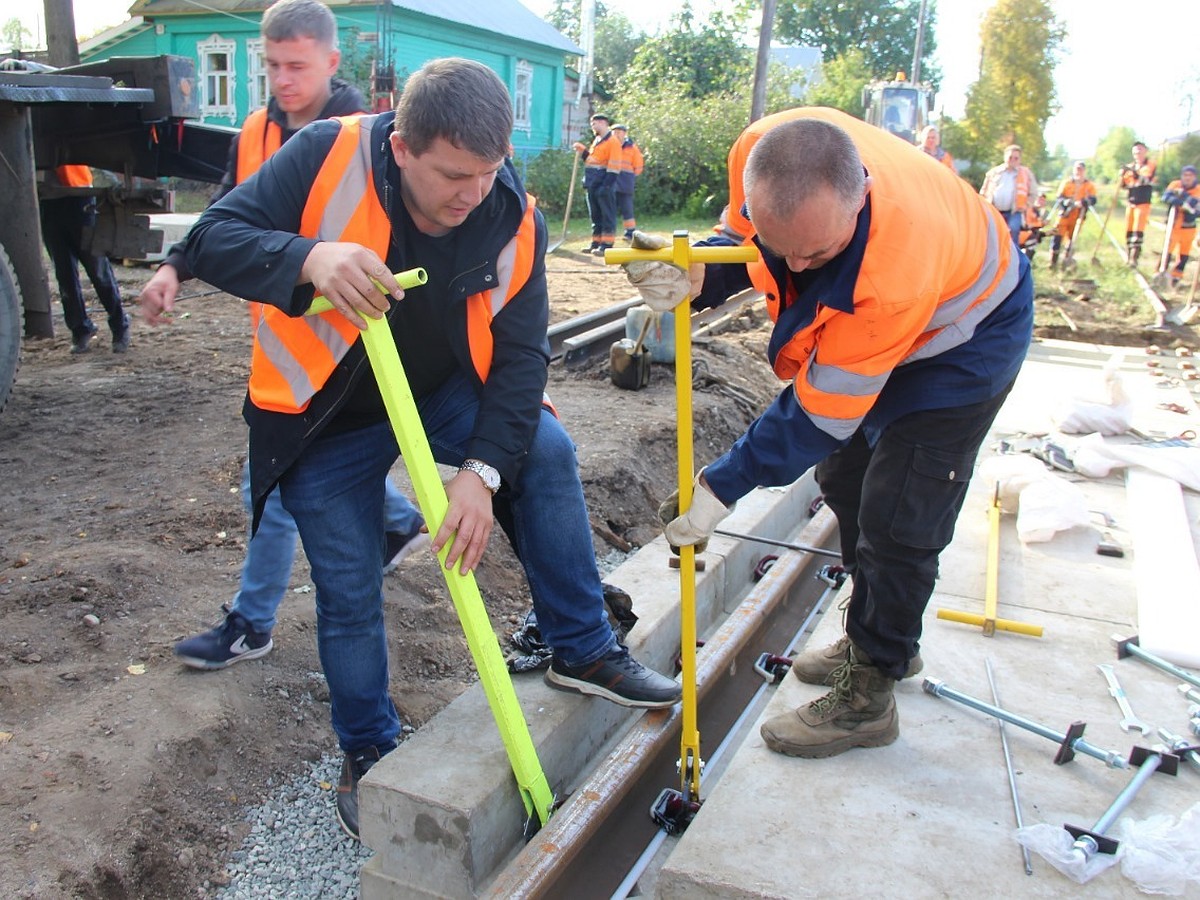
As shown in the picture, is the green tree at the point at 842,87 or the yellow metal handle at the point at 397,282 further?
the green tree at the point at 842,87

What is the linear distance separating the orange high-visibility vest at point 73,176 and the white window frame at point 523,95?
2525cm

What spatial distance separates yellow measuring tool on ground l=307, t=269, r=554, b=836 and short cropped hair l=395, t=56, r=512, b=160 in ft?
0.98

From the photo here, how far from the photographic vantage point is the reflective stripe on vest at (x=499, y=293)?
8.48 feet

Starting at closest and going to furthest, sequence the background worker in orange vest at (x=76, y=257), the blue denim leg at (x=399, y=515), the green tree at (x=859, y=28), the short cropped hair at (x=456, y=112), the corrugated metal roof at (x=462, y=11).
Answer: the short cropped hair at (x=456, y=112), the blue denim leg at (x=399, y=515), the background worker in orange vest at (x=76, y=257), the corrugated metal roof at (x=462, y=11), the green tree at (x=859, y=28)

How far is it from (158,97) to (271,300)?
456cm

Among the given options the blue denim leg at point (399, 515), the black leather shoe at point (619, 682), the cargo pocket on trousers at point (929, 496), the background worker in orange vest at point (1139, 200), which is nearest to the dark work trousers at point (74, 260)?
the blue denim leg at point (399, 515)

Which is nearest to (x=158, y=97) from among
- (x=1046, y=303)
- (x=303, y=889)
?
(x=303, y=889)

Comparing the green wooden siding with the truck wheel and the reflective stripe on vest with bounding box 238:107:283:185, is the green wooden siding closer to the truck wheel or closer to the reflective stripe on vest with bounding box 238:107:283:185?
the truck wheel

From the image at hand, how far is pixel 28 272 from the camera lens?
5.73 metres

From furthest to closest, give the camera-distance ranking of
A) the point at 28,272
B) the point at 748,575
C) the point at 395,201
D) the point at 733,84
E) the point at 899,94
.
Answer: the point at 733,84
the point at 899,94
the point at 28,272
the point at 748,575
the point at 395,201

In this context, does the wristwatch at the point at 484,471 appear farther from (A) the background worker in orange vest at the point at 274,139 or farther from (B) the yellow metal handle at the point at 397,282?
(A) the background worker in orange vest at the point at 274,139

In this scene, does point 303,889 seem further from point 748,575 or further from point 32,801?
point 748,575

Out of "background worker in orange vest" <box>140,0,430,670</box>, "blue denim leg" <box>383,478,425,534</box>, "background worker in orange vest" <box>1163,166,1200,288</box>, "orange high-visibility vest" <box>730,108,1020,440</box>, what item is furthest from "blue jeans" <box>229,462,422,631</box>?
"background worker in orange vest" <box>1163,166,1200,288</box>

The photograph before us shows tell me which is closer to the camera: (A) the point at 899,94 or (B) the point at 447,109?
(B) the point at 447,109
